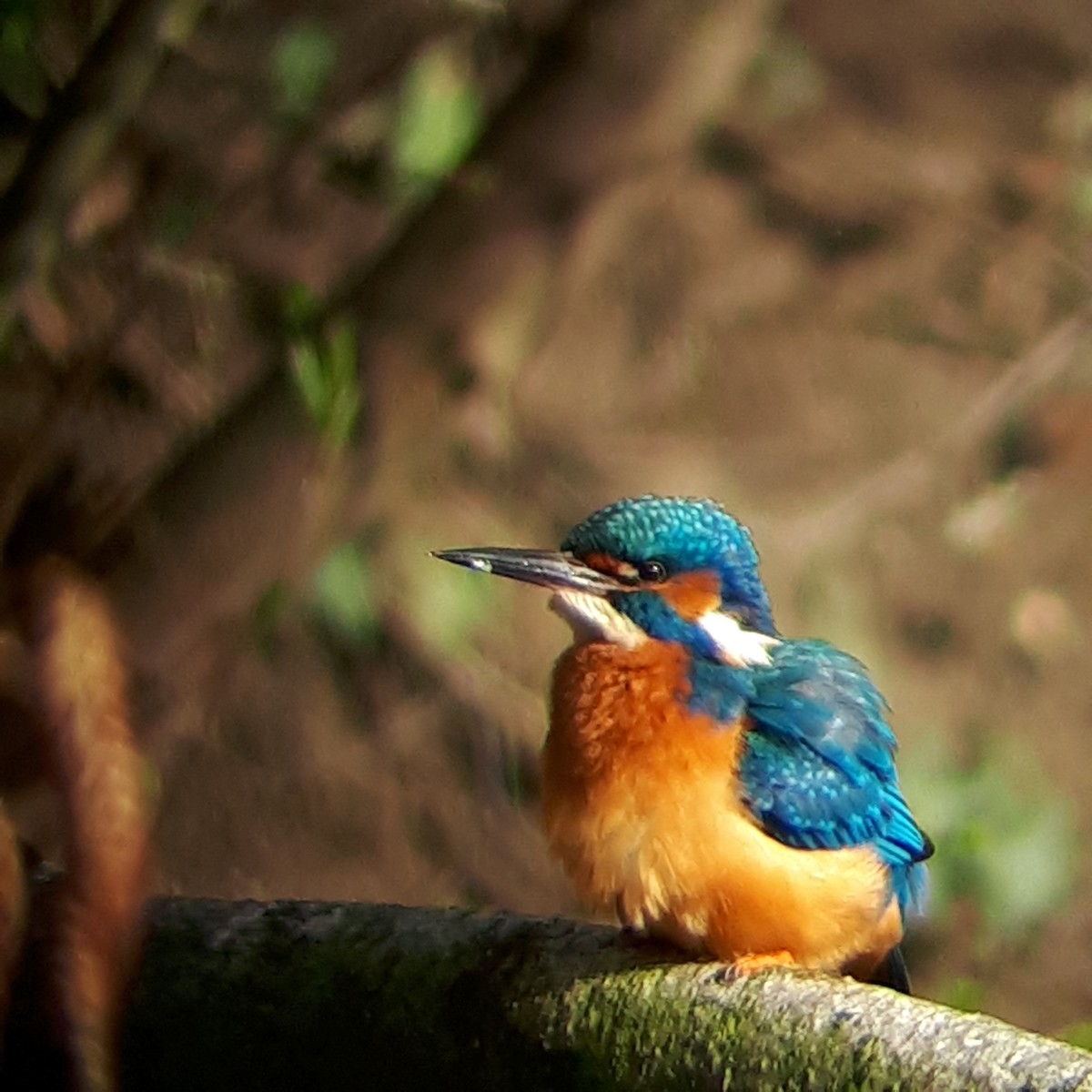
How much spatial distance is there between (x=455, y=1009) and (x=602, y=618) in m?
0.35

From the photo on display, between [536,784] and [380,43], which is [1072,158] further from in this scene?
[536,784]

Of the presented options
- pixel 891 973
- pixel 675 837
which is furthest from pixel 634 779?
pixel 891 973

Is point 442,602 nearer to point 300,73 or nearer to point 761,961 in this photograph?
point 300,73

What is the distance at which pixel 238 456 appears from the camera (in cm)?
212

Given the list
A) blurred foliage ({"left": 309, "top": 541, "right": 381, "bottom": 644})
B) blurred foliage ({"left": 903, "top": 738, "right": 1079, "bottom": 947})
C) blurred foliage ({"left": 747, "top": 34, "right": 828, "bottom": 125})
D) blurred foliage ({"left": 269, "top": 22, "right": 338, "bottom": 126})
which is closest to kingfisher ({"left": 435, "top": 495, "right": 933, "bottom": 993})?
blurred foliage ({"left": 269, "top": 22, "right": 338, "bottom": 126})

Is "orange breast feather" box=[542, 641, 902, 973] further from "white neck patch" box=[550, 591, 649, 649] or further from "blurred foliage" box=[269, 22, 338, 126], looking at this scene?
"blurred foliage" box=[269, 22, 338, 126]

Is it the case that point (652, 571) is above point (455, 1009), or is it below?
above

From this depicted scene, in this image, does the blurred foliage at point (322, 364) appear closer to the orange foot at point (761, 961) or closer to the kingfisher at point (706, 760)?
the kingfisher at point (706, 760)

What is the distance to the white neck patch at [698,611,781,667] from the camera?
4.98 feet

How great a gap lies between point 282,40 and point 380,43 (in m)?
0.48

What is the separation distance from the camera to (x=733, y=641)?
60.4 inches

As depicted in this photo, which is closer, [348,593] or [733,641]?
[733,641]

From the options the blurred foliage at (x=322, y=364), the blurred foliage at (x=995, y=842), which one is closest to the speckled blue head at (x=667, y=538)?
the blurred foliage at (x=322, y=364)

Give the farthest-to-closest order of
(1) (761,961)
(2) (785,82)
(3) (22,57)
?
(2) (785,82)
(3) (22,57)
(1) (761,961)
